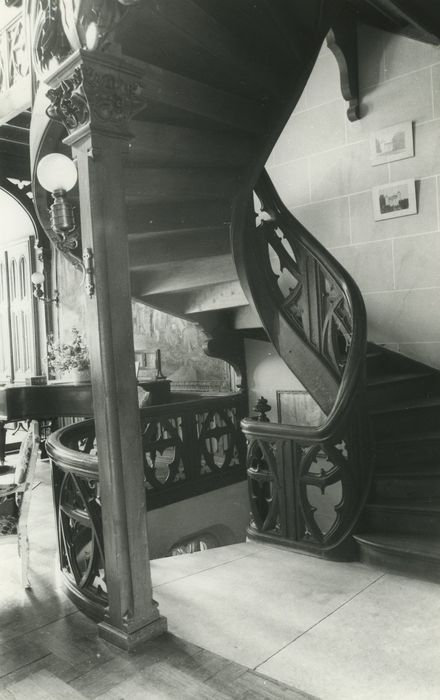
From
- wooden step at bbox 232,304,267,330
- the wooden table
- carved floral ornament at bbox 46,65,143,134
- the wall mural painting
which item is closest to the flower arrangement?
the wooden table

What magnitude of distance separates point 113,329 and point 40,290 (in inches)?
250

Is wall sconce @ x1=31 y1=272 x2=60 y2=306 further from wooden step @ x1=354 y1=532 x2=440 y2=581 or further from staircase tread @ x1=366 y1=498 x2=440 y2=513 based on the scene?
wooden step @ x1=354 y1=532 x2=440 y2=581

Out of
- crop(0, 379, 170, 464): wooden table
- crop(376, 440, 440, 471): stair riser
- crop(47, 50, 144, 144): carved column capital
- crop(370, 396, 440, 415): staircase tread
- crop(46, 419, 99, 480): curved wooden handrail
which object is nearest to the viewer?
crop(47, 50, 144, 144): carved column capital

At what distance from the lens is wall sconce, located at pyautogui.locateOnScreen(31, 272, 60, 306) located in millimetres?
8434

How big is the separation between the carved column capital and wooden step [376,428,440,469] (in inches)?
102

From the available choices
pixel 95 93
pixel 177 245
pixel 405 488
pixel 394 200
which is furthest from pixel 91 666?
pixel 394 200

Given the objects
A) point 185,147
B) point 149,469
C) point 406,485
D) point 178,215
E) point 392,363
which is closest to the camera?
point 406,485

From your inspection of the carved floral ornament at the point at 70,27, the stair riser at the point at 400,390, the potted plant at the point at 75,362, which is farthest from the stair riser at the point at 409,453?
the potted plant at the point at 75,362

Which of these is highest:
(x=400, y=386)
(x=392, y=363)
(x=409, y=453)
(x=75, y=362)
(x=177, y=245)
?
(x=177, y=245)

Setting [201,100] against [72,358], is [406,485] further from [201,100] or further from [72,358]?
[72,358]

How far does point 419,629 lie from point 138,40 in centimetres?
333

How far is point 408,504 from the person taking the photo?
3.57 meters

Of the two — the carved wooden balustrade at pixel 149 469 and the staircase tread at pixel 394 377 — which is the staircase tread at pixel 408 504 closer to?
the staircase tread at pixel 394 377

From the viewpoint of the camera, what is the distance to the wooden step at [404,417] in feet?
13.4
